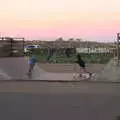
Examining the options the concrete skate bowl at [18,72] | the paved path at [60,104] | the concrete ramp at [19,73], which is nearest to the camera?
the paved path at [60,104]

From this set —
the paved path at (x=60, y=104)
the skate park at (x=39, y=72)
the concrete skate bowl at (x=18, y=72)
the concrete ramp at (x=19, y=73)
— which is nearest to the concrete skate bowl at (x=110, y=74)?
the skate park at (x=39, y=72)

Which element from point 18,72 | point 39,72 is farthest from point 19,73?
point 39,72

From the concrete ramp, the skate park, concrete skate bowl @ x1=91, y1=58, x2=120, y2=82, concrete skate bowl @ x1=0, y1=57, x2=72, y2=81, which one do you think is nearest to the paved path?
concrete skate bowl @ x1=91, y1=58, x2=120, y2=82

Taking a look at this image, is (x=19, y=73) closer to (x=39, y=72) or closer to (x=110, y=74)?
(x=39, y=72)

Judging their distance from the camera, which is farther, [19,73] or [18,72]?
[18,72]

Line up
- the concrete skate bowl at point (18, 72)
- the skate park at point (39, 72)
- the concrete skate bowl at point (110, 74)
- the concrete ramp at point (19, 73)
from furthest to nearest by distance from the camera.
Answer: the concrete skate bowl at point (18, 72) < the concrete ramp at point (19, 73) < the skate park at point (39, 72) < the concrete skate bowl at point (110, 74)

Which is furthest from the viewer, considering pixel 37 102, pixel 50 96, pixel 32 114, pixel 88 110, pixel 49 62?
pixel 49 62

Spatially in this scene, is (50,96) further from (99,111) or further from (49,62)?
(49,62)

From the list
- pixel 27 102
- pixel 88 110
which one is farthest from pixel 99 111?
pixel 27 102

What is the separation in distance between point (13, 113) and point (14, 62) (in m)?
17.8

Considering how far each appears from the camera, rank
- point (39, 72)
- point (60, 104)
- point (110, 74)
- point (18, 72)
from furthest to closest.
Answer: point (39, 72) → point (18, 72) → point (110, 74) → point (60, 104)

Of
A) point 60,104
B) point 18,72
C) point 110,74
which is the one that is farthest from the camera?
point 18,72

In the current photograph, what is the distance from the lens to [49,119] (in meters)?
11.8

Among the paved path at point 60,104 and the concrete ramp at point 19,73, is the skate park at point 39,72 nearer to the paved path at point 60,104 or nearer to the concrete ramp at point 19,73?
the concrete ramp at point 19,73
